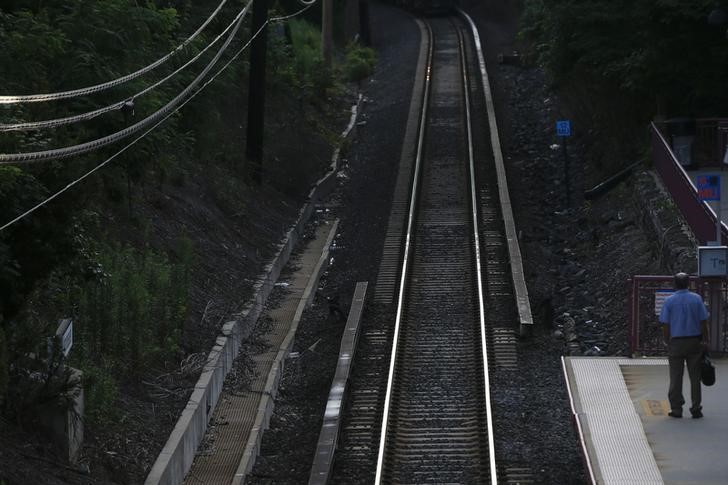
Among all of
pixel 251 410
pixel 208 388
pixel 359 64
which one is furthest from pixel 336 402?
pixel 359 64

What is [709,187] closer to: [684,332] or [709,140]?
[684,332]

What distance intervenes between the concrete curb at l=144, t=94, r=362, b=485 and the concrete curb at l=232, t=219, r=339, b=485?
0.62m

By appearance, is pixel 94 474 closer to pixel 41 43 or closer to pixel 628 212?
pixel 41 43

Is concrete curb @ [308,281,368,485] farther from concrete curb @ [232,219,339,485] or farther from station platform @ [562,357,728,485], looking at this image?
station platform @ [562,357,728,485]

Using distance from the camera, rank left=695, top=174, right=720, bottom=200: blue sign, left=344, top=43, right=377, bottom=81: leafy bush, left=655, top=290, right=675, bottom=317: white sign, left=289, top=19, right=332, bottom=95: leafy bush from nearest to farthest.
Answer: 1. left=655, top=290, right=675, bottom=317: white sign
2. left=695, top=174, right=720, bottom=200: blue sign
3. left=289, top=19, right=332, bottom=95: leafy bush
4. left=344, top=43, right=377, bottom=81: leafy bush

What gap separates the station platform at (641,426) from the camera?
1201 centimetres

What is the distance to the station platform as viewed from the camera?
473 inches

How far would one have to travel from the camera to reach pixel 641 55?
28.0 metres

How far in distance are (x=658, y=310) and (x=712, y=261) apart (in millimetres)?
925

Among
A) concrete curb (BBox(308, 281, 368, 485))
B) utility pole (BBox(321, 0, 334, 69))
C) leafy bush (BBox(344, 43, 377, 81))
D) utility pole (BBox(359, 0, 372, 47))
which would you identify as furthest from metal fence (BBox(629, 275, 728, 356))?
utility pole (BBox(359, 0, 372, 47))

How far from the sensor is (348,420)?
16.1 m

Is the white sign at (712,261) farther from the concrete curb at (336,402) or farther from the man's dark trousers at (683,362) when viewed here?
the concrete curb at (336,402)

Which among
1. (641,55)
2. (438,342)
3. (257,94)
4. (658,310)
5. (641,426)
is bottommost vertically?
(438,342)

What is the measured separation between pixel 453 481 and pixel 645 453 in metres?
2.35
